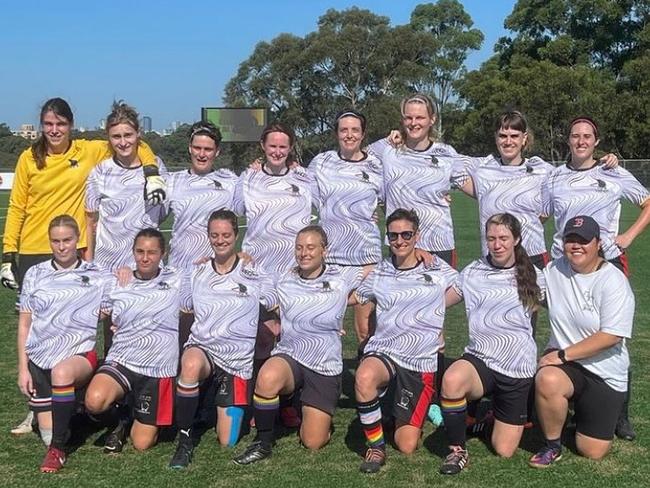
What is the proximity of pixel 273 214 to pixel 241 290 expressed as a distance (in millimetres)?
654

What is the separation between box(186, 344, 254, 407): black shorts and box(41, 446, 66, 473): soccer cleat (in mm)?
894

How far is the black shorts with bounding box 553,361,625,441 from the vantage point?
453cm

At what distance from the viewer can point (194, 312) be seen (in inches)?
198

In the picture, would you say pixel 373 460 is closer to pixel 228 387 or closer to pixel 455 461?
pixel 455 461

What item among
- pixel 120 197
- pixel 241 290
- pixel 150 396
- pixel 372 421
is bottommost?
pixel 372 421

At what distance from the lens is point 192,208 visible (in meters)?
5.26

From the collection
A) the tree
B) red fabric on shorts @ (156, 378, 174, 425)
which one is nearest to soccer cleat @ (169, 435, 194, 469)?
red fabric on shorts @ (156, 378, 174, 425)

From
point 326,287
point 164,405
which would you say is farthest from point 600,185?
point 164,405

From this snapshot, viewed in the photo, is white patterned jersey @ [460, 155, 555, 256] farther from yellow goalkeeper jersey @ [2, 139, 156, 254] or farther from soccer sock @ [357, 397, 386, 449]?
yellow goalkeeper jersey @ [2, 139, 156, 254]

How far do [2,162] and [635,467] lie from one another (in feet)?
167

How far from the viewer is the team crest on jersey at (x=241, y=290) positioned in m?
4.92

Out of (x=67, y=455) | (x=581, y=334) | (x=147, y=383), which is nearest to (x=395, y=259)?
(x=581, y=334)

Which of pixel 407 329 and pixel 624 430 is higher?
pixel 407 329

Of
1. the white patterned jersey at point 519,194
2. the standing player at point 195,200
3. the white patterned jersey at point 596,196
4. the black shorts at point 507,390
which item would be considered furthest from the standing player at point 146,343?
the white patterned jersey at point 596,196
